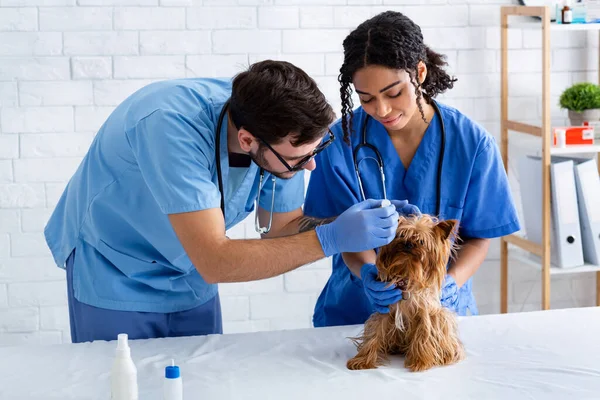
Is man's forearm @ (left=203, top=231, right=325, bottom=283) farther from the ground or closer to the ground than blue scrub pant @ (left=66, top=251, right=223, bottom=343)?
farther from the ground

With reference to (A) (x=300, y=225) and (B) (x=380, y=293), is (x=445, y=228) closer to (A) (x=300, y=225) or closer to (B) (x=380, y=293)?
(B) (x=380, y=293)

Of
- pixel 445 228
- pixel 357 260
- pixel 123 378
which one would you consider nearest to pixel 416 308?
pixel 445 228

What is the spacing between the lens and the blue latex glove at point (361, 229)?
73.3 inches

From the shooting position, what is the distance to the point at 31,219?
3219 mm

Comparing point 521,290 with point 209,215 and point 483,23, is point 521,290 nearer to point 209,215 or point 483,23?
point 483,23

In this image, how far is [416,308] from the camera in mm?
1919

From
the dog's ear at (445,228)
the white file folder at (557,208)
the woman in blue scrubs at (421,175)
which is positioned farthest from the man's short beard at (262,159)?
the white file folder at (557,208)

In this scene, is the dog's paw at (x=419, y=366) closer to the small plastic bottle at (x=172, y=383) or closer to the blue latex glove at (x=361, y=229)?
the blue latex glove at (x=361, y=229)

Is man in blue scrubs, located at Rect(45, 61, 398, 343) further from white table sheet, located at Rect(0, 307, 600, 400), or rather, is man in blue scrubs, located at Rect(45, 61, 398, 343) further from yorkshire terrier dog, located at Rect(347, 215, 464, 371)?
white table sheet, located at Rect(0, 307, 600, 400)

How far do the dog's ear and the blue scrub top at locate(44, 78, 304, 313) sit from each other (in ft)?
1.74

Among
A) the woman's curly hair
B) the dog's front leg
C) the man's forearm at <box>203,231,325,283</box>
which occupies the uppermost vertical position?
the woman's curly hair

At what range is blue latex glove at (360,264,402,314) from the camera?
1.89 metres

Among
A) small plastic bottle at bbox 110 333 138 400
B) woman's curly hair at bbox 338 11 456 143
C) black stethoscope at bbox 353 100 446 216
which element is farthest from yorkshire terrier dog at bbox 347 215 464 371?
small plastic bottle at bbox 110 333 138 400

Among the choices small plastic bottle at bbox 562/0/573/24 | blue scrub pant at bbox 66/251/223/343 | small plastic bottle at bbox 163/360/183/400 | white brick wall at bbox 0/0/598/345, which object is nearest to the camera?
small plastic bottle at bbox 163/360/183/400
